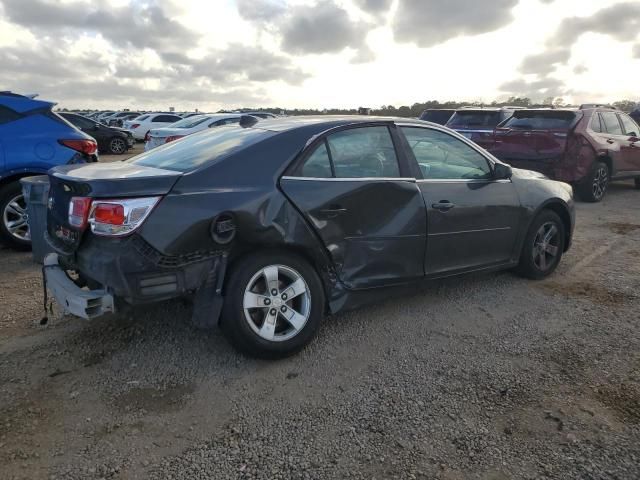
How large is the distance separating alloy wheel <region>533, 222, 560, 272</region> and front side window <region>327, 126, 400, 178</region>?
1.95 meters

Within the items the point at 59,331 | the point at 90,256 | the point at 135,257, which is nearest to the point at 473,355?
the point at 135,257

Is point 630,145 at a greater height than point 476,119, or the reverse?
point 476,119

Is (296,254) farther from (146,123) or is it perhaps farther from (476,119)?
(146,123)

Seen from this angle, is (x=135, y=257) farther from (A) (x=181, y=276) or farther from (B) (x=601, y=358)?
(B) (x=601, y=358)

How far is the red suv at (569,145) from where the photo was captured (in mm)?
9109

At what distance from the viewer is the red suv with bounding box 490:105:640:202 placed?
9.11m

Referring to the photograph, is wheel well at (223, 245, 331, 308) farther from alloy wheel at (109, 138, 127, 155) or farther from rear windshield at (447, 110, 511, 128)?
alloy wheel at (109, 138, 127, 155)

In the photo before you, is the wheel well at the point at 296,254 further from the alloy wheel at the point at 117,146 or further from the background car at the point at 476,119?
the alloy wheel at the point at 117,146

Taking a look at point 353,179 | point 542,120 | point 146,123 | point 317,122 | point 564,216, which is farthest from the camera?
point 146,123

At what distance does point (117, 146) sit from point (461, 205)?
1919 centimetres

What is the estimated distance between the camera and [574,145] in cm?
908

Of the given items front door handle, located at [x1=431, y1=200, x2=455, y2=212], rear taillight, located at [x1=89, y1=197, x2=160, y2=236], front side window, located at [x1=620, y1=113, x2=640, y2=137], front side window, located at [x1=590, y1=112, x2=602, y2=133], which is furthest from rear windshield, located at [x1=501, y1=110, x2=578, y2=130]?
rear taillight, located at [x1=89, y1=197, x2=160, y2=236]

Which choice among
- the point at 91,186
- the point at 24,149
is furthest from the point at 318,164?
the point at 24,149

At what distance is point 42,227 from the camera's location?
401 centimetres
